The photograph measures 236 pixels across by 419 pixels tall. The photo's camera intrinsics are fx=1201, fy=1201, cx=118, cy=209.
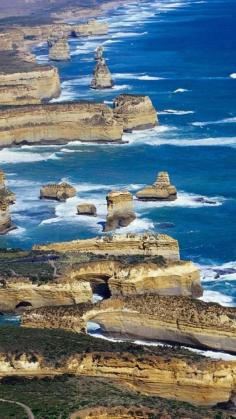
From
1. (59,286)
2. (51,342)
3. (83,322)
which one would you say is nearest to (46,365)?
(51,342)

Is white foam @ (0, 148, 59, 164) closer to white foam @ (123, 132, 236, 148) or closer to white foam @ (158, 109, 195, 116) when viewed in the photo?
white foam @ (123, 132, 236, 148)

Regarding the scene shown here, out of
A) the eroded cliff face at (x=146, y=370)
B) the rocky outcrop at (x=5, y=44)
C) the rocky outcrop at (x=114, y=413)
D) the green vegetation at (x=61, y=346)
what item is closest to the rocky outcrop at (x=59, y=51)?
the rocky outcrop at (x=5, y=44)

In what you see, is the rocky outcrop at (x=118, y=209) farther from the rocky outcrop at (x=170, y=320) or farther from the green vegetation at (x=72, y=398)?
the green vegetation at (x=72, y=398)

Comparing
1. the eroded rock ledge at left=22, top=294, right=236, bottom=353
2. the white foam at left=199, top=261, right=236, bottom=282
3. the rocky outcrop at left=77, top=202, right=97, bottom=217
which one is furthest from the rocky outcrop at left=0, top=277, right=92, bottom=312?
the rocky outcrop at left=77, top=202, right=97, bottom=217

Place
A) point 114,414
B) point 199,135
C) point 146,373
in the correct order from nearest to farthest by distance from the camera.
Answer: point 114,414
point 146,373
point 199,135

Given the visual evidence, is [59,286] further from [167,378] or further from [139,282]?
[167,378]
